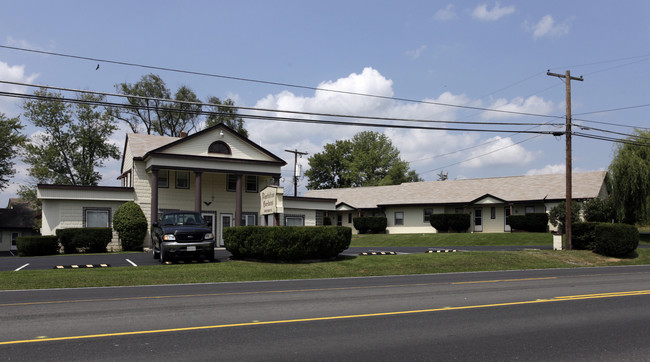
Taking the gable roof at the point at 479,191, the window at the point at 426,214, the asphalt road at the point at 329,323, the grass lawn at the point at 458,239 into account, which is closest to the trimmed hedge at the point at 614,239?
the grass lawn at the point at 458,239

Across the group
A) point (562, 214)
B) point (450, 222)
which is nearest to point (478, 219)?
point (450, 222)

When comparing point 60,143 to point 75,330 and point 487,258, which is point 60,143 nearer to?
point 487,258

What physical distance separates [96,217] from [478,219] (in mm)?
32219

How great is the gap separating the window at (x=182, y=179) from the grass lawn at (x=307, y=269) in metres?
14.7

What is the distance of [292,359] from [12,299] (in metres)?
8.39

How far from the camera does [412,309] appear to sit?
9773mm

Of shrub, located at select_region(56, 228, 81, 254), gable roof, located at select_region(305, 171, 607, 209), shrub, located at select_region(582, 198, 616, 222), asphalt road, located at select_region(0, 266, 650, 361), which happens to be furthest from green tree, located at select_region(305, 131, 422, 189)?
asphalt road, located at select_region(0, 266, 650, 361)

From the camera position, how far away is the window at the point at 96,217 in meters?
30.7

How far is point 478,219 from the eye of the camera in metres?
47.4

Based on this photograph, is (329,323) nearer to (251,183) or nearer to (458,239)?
(251,183)

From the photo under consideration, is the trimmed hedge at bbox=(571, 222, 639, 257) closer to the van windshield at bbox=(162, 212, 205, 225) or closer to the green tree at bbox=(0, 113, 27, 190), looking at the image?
the van windshield at bbox=(162, 212, 205, 225)

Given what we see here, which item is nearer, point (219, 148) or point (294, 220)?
point (219, 148)

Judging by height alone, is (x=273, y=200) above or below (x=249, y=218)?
above

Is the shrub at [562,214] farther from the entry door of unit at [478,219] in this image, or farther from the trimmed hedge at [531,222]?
the entry door of unit at [478,219]
